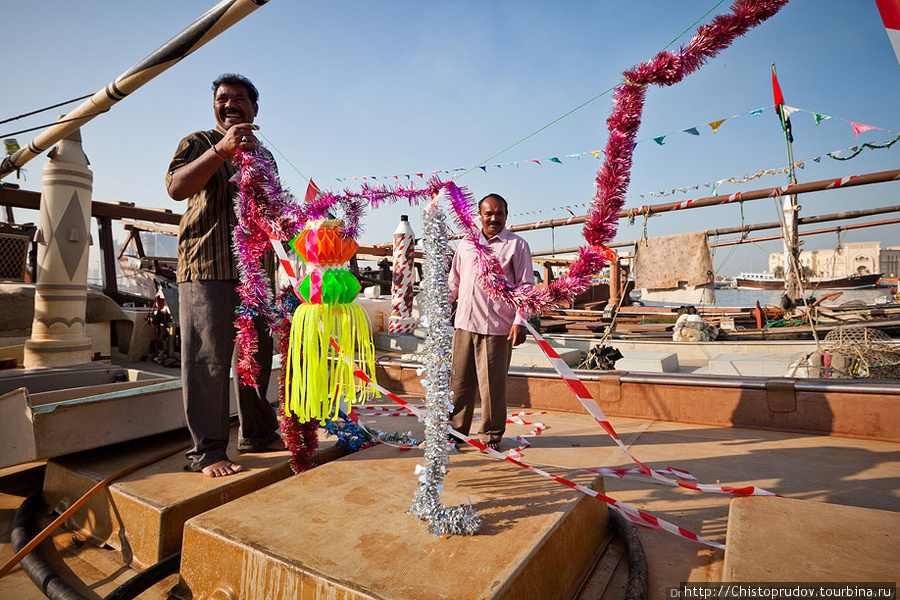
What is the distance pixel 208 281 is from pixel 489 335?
1.76 metres

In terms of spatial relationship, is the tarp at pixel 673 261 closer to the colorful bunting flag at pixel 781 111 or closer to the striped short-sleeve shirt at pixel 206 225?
the colorful bunting flag at pixel 781 111

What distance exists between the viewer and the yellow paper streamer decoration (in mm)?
2006

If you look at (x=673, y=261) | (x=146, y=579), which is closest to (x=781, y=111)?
(x=673, y=261)

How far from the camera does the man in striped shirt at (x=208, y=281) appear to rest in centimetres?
221

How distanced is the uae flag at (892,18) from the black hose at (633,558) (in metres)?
2.03

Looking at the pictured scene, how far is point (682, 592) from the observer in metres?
1.54

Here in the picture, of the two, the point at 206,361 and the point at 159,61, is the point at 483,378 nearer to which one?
the point at 206,361

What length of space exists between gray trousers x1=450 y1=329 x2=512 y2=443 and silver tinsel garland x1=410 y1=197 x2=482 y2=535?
1214 mm

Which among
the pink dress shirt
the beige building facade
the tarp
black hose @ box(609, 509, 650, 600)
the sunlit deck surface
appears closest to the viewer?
black hose @ box(609, 509, 650, 600)

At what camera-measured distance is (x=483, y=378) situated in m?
3.11

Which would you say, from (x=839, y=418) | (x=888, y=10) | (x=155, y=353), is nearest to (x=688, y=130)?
(x=839, y=418)

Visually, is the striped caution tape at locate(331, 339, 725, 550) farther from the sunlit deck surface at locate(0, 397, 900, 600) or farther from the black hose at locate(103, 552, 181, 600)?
the black hose at locate(103, 552, 181, 600)

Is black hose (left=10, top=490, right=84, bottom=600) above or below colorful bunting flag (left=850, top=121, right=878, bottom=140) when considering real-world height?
below

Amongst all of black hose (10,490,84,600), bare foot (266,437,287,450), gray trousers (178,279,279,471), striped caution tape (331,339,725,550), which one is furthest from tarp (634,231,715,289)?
black hose (10,490,84,600)
